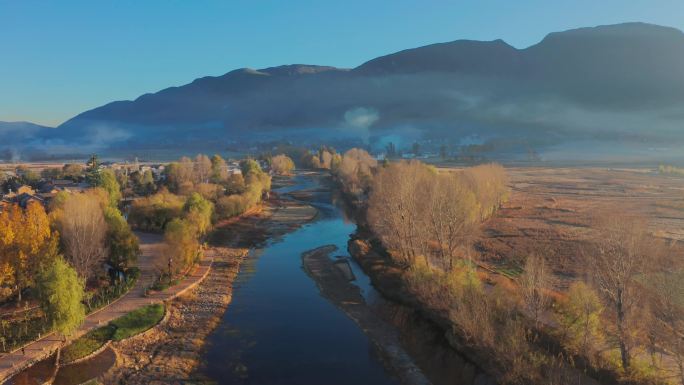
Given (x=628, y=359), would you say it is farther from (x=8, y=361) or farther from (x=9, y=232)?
(x=9, y=232)

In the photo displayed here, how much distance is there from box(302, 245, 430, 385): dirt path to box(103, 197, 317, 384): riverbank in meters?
8.29

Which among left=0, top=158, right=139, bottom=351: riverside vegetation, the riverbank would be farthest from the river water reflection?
left=0, top=158, right=139, bottom=351: riverside vegetation

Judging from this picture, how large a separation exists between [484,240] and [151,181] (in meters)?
68.3

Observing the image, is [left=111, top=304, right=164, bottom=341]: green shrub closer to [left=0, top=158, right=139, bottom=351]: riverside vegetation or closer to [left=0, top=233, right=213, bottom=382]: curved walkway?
[left=0, top=233, right=213, bottom=382]: curved walkway

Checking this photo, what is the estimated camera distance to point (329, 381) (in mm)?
25250

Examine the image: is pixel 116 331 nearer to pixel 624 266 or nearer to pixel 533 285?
pixel 533 285

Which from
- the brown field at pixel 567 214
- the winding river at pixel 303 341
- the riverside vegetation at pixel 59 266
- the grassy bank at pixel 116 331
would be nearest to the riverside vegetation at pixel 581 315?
the winding river at pixel 303 341

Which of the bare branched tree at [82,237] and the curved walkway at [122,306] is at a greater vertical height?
the bare branched tree at [82,237]

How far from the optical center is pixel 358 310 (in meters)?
35.0

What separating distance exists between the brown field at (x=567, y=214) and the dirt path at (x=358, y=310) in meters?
14.3

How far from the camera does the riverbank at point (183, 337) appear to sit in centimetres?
2456

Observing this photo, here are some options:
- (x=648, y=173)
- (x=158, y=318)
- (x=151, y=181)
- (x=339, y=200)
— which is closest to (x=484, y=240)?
(x=158, y=318)

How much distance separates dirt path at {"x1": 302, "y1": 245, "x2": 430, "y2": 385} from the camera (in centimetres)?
2652

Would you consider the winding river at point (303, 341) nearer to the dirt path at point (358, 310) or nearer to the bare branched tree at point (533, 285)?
the dirt path at point (358, 310)
